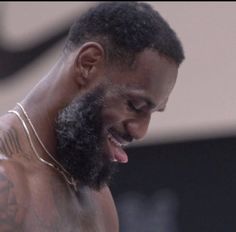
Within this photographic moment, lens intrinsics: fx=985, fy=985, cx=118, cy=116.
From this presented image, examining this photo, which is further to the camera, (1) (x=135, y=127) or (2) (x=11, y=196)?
(1) (x=135, y=127)

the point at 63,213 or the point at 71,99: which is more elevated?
the point at 71,99

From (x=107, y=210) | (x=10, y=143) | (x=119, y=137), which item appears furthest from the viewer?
(x=107, y=210)

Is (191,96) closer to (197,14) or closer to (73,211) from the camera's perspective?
(197,14)

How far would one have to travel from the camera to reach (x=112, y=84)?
2.44 meters

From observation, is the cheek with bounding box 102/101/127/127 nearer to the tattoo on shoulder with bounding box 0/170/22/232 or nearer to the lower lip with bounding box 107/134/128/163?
the lower lip with bounding box 107/134/128/163

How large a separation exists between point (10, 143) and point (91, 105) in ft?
0.73

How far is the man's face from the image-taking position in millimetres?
2420

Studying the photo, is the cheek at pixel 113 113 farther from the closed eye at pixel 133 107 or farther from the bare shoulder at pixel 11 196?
the bare shoulder at pixel 11 196

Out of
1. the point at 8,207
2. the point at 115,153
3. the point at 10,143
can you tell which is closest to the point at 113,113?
the point at 115,153

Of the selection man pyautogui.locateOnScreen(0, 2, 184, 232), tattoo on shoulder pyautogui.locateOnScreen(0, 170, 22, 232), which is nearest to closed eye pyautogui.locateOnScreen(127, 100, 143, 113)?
man pyautogui.locateOnScreen(0, 2, 184, 232)

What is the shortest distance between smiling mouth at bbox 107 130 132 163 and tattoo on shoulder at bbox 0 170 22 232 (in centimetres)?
31

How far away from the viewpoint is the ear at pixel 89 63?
2.44 m

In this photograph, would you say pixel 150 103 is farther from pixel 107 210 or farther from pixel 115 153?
pixel 107 210

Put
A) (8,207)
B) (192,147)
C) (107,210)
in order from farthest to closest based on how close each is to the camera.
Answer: (192,147)
(107,210)
(8,207)
